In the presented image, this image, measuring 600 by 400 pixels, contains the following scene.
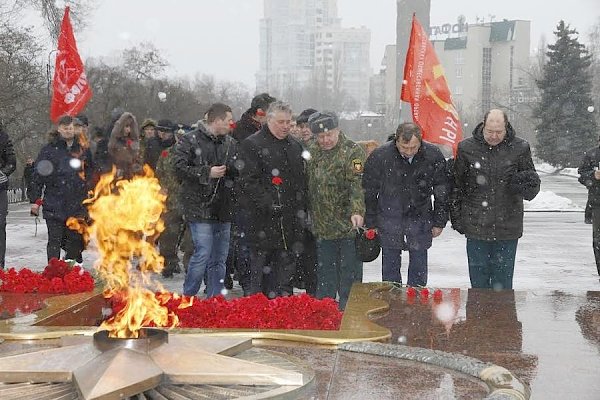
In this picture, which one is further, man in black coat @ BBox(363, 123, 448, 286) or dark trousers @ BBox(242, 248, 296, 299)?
dark trousers @ BBox(242, 248, 296, 299)

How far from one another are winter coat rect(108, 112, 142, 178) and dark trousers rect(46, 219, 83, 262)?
76 centimetres

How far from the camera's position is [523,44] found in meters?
88.4

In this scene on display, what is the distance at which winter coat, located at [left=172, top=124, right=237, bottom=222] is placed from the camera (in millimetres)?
6477

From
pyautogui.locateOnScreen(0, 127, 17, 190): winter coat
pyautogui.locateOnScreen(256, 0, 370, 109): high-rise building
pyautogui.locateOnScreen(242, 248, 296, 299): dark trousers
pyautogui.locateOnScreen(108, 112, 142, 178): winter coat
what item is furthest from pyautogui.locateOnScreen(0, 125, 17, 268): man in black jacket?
pyautogui.locateOnScreen(256, 0, 370, 109): high-rise building

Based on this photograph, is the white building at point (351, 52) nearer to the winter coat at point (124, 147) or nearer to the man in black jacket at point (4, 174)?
the winter coat at point (124, 147)

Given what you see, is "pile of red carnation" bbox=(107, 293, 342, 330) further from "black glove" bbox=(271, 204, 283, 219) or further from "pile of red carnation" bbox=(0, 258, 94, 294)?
"black glove" bbox=(271, 204, 283, 219)

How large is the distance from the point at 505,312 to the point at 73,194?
444 centimetres

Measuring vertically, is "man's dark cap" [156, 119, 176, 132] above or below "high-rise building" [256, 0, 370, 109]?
below

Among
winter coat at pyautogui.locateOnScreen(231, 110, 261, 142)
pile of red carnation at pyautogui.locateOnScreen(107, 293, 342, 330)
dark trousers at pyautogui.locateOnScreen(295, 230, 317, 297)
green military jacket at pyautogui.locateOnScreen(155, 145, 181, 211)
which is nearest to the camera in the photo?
pile of red carnation at pyautogui.locateOnScreen(107, 293, 342, 330)

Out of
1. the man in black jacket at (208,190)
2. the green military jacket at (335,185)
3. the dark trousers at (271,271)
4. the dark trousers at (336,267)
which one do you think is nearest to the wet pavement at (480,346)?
the dark trousers at (336,267)

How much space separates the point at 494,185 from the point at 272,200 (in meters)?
1.66

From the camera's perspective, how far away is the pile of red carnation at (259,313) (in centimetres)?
443

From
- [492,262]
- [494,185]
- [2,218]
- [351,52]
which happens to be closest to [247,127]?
[2,218]

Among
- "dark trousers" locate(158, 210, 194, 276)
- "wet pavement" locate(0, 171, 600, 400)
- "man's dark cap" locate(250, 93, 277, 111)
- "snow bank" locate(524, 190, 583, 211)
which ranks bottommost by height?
"snow bank" locate(524, 190, 583, 211)
